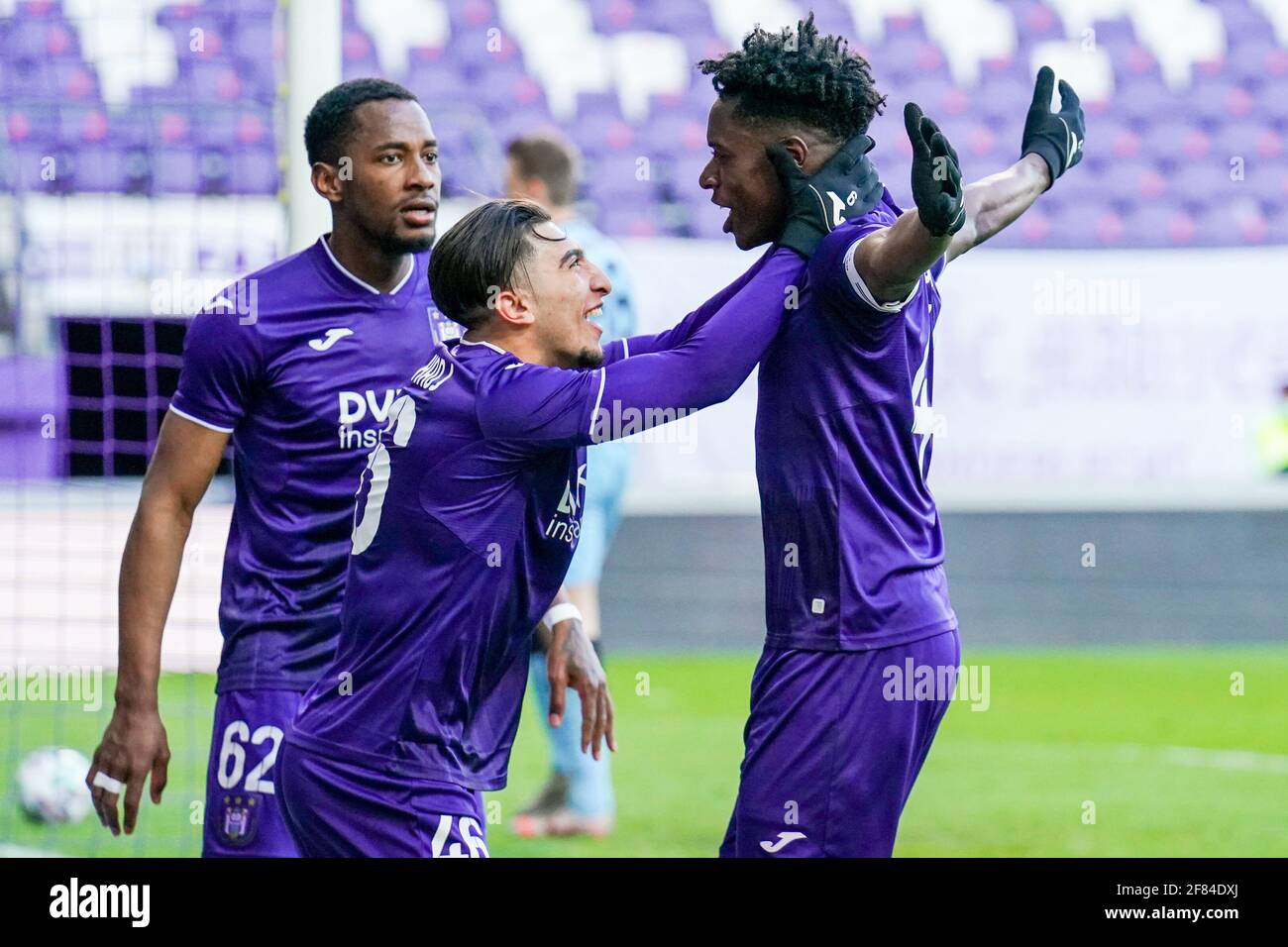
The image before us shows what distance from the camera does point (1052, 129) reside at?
10.5 ft

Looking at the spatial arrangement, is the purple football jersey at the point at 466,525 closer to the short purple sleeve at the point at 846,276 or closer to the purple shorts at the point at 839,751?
the short purple sleeve at the point at 846,276

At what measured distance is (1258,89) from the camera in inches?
472

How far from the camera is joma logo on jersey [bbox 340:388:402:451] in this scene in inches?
144

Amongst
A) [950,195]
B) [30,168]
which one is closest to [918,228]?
[950,195]

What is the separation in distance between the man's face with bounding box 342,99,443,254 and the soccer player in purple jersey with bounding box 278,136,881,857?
0.82m

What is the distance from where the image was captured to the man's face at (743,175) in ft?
9.74

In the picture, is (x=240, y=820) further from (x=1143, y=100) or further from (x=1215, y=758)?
(x=1143, y=100)

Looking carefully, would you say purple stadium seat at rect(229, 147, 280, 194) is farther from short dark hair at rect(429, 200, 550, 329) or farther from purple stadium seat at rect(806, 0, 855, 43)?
short dark hair at rect(429, 200, 550, 329)

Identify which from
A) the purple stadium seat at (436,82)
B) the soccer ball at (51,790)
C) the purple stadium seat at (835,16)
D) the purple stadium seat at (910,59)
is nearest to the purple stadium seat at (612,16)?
the purple stadium seat at (436,82)

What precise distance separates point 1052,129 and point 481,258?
3.54 feet

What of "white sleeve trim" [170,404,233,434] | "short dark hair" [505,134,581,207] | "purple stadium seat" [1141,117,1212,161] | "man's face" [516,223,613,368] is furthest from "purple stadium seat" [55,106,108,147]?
"man's face" [516,223,613,368]
